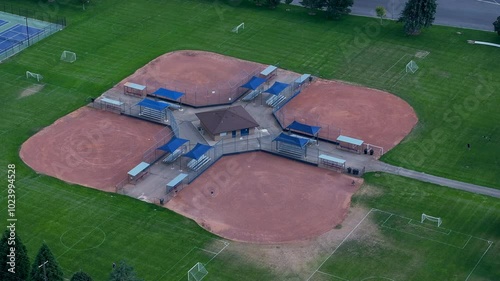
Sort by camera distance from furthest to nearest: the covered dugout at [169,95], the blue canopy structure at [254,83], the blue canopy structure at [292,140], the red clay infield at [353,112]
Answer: the blue canopy structure at [254,83] < the covered dugout at [169,95] < the red clay infield at [353,112] < the blue canopy structure at [292,140]

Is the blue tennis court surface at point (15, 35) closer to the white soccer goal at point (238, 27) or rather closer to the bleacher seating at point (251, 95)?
the white soccer goal at point (238, 27)

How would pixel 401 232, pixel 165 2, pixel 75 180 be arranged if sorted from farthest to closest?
pixel 165 2 < pixel 75 180 < pixel 401 232

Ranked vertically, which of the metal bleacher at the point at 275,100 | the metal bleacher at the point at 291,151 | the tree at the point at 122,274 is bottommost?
the metal bleacher at the point at 275,100

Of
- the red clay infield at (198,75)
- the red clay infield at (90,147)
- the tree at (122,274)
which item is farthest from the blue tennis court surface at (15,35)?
the tree at (122,274)

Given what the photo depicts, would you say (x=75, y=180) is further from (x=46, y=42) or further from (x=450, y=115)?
(x=450, y=115)

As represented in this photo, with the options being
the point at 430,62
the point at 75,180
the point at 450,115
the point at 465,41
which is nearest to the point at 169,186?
the point at 75,180

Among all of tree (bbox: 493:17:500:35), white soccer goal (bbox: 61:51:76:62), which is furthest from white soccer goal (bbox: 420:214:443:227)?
white soccer goal (bbox: 61:51:76:62)

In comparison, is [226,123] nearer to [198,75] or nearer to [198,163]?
[198,163]

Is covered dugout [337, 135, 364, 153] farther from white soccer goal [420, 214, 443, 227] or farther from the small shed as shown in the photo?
white soccer goal [420, 214, 443, 227]
